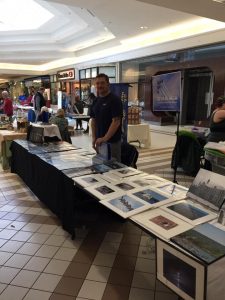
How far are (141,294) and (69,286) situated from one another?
525 mm

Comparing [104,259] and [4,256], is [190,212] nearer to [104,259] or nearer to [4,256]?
[104,259]

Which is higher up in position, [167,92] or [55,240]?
[167,92]

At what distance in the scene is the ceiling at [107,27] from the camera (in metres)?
5.20

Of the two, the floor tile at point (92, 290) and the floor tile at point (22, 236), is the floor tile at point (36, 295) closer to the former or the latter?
the floor tile at point (92, 290)

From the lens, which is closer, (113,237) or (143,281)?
(143,281)

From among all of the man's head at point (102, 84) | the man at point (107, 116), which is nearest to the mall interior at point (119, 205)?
the man at point (107, 116)

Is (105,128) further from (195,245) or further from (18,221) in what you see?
(195,245)

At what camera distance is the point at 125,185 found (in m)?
2.19

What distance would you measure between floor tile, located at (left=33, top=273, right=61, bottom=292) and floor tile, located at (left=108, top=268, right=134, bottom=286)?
0.41 meters

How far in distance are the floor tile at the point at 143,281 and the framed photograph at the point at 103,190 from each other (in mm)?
668

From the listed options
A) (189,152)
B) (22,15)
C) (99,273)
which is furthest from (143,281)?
(22,15)

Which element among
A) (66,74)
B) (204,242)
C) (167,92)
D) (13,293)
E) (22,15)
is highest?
Result: (22,15)

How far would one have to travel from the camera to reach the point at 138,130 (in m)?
6.75

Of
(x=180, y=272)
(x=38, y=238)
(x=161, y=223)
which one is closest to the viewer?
(x=180, y=272)
